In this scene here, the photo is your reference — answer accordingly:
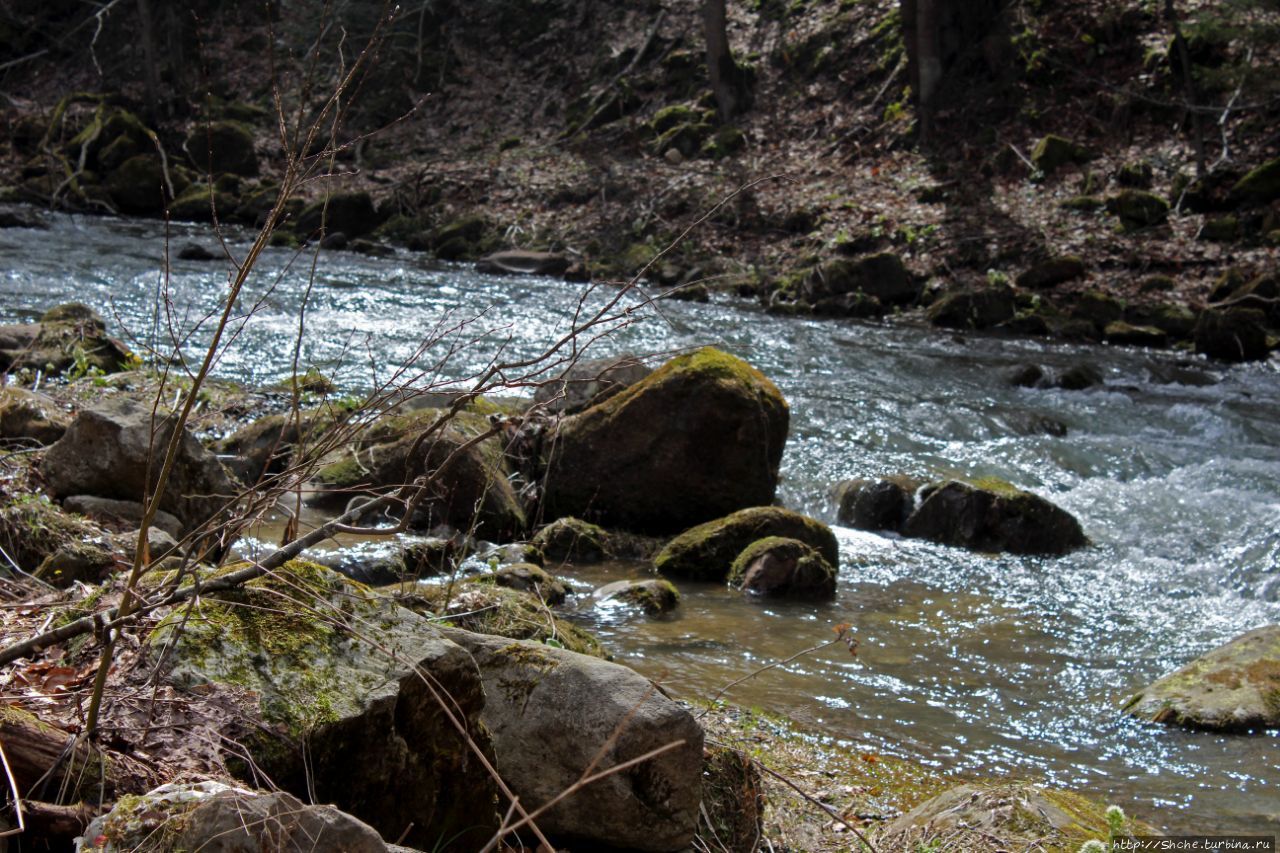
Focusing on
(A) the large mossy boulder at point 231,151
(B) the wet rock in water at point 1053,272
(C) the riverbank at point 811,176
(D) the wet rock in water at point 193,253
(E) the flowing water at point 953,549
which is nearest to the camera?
(E) the flowing water at point 953,549

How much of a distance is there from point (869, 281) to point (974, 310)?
1785 mm

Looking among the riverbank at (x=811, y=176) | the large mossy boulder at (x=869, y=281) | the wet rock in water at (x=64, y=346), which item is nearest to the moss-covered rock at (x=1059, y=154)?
the riverbank at (x=811, y=176)

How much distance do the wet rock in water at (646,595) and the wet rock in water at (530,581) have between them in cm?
34

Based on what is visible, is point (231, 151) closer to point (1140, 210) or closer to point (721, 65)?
point (721, 65)

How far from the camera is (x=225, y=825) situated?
1964 mm

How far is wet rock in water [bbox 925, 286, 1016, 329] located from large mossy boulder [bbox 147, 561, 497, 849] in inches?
559

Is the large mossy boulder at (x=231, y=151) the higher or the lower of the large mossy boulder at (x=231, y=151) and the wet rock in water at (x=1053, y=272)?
the higher

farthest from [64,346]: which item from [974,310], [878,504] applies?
[974,310]

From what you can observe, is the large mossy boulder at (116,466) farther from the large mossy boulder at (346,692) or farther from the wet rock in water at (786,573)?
the large mossy boulder at (346,692)

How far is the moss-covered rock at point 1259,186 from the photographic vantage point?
16.6 m

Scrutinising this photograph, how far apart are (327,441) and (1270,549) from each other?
7.60 metres

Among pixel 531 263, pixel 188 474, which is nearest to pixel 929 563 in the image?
pixel 188 474

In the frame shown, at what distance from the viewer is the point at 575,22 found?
96.9ft

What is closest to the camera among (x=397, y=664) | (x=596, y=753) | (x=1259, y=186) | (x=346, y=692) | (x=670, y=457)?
(x=346, y=692)
